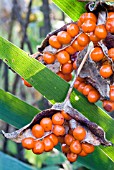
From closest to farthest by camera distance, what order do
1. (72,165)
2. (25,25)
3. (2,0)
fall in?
(72,165), (25,25), (2,0)

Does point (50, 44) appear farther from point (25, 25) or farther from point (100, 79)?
point (25, 25)

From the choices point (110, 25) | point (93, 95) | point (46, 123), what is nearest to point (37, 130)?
point (46, 123)

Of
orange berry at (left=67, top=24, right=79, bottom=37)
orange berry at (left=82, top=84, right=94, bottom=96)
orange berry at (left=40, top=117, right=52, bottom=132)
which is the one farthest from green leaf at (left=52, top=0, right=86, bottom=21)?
orange berry at (left=40, top=117, right=52, bottom=132)

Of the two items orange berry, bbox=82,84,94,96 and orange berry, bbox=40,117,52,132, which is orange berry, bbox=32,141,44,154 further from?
orange berry, bbox=82,84,94,96

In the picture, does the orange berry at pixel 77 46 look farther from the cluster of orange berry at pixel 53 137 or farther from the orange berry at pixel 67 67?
the cluster of orange berry at pixel 53 137

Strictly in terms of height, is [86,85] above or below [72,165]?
above

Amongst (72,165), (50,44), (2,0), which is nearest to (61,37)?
(50,44)
